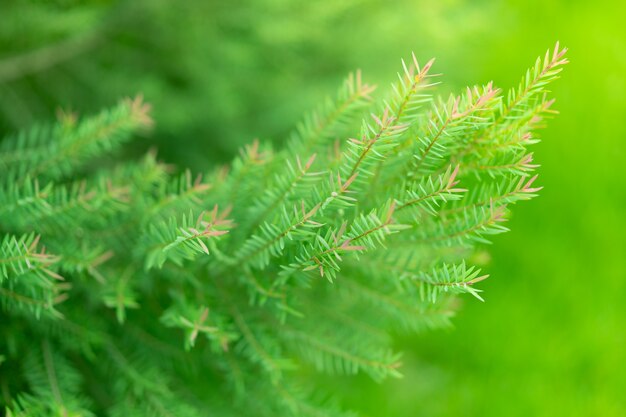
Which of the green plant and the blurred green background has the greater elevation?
the blurred green background

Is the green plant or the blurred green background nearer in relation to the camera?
the green plant

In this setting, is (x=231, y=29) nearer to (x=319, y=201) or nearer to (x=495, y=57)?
(x=319, y=201)

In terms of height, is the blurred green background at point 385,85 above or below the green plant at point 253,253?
above

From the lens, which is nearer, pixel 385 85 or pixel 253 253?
pixel 253 253

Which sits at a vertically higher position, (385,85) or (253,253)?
(385,85)

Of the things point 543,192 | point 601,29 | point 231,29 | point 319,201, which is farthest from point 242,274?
point 601,29
